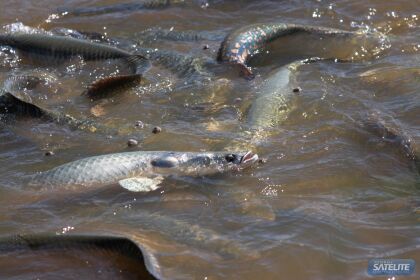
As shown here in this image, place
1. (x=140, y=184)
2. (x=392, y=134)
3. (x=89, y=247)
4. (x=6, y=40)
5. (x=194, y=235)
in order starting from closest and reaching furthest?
(x=89, y=247)
(x=194, y=235)
(x=140, y=184)
(x=392, y=134)
(x=6, y=40)

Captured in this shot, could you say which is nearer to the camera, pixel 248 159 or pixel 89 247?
pixel 89 247

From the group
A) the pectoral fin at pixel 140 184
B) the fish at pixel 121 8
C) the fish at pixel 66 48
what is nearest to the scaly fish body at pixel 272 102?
the pectoral fin at pixel 140 184

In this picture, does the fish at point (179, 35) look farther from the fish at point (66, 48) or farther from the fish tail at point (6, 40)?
the fish tail at point (6, 40)

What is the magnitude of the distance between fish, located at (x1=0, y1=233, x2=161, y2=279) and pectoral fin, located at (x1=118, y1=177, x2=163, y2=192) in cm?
84

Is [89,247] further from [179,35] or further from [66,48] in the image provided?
[179,35]

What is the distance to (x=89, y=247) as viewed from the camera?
3.45m

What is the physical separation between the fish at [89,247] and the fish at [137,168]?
0.74 metres

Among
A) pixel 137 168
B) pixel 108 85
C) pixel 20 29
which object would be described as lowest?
pixel 137 168

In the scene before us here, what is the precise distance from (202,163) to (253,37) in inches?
92.6

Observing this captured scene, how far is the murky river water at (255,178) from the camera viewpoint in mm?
3582

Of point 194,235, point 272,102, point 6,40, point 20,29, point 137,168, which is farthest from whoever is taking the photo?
point 20,29

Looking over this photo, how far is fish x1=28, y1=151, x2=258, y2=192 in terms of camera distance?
431 centimetres

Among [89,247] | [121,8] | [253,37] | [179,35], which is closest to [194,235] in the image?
[89,247]

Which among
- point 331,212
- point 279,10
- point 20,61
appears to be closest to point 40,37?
point 20,61
